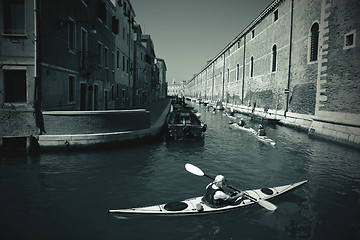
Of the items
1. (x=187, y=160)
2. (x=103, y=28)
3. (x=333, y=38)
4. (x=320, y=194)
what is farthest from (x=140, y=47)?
(x=320, y=194)

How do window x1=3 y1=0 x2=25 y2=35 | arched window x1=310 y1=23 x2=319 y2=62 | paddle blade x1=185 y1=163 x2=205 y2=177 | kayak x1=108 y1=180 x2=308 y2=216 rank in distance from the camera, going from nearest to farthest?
1. kayak x1=108 y1=180 x2=308 y2=216
2. paddle blade x1=185 y1=163 x2=205 y2=177
3. window x1=3 y1=0 x2=25 y2=35
4. arched window x1=310 y1=23 x2=319 y2=62

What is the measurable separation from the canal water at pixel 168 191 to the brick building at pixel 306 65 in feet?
10.7

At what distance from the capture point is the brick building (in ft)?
45.2

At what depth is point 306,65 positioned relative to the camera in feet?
67.2

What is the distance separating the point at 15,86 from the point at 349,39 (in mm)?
16454

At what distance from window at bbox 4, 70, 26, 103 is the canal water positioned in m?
2.36

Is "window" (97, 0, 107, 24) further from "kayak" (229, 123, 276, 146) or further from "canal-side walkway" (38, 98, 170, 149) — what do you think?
"kayak" (229, 123, 276, 146)

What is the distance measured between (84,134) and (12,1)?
6.01m

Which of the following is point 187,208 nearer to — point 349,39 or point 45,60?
point 45,60

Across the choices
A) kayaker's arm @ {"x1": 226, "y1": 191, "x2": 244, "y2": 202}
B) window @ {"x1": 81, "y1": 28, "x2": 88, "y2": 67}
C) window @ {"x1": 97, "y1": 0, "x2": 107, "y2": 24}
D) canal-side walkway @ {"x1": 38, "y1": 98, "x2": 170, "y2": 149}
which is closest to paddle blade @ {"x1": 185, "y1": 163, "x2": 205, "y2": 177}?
kayaker's arm @ {"x1": 226, "y1": 191, "x2": 244, "y2": 202}

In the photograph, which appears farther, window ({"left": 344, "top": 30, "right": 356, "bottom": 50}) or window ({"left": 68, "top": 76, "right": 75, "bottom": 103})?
window ({"left": 68, "top": 76, "right": 75, "bottom": 103})

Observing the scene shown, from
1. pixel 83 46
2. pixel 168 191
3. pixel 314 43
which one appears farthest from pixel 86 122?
pixel 314 43

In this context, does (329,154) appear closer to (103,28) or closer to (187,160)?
(187,160)

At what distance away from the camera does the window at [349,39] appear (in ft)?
44.3
